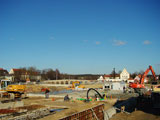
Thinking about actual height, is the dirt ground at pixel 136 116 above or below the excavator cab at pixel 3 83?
below

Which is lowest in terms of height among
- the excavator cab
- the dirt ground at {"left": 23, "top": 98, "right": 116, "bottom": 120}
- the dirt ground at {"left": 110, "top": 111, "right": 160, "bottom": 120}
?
the dirt ground at {"left": 110, "top": 111, "right": 160, "bottom": 120}

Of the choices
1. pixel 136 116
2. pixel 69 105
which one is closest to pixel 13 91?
pixel 69 105

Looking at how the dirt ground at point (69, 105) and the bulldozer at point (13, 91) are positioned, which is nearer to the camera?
the dirt ground at point (69, 105)

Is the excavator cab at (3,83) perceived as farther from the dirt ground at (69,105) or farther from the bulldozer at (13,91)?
the dirt ground at (69,105)

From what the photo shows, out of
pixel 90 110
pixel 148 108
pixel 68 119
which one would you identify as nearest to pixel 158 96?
pixel 148 108

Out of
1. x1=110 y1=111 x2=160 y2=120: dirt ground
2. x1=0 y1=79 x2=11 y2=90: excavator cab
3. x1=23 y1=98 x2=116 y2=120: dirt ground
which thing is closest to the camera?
x1=23 y1=98 x2=116 y2=120: dirt ground

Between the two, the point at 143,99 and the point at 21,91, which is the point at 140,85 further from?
the point at 21,91

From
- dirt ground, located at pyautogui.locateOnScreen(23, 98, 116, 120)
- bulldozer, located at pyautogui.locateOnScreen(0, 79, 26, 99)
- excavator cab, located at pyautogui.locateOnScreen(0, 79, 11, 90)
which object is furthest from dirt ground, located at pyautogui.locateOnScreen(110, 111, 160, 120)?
excavator cab, located at pyautogui.locateOnScreen(0, 79, 11, 90)

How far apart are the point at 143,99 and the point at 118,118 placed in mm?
5313

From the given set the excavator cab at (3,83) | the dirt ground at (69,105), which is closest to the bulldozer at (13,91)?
the excavator cab at (3,83)

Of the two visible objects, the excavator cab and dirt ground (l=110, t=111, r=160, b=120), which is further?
the excavator cab

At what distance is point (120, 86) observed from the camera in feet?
134

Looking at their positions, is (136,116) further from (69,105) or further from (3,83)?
(3,83)

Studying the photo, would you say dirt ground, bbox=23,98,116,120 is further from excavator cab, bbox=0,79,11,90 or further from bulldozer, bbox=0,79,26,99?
excavator cab, bbox=0,79,11,90
